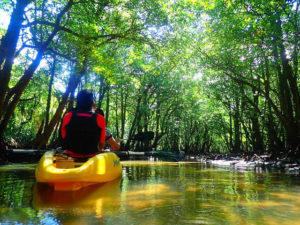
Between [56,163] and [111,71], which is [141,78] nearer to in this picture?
[111,71]

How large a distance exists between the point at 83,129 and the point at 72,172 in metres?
0.98

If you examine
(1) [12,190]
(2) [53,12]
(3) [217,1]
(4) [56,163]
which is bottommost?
(1) [12,190]

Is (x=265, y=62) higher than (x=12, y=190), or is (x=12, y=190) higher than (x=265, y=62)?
(x=265, y=62)

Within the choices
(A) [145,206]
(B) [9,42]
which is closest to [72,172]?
(A) [145,206]

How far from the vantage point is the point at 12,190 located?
13.8 feet

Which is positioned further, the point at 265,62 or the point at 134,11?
the point at 265,62

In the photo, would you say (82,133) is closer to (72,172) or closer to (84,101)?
(84,101)

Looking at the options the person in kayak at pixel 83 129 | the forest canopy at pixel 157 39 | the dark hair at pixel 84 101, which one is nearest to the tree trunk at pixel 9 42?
the forest canopy at pixel 157 39

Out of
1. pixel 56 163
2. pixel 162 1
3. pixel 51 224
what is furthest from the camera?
pixel 162 1

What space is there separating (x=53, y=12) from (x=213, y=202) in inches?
400

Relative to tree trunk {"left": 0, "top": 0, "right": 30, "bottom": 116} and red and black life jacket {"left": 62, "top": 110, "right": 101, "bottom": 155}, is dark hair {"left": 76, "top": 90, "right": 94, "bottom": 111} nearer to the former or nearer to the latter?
red and black life jacket {"left": 62, "top": 110, "right": 101, "bottom": 155}

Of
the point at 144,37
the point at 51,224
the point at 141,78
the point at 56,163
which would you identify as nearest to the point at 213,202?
the point at 51,224

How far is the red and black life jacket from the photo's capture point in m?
4.59

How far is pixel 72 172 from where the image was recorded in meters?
3.88
